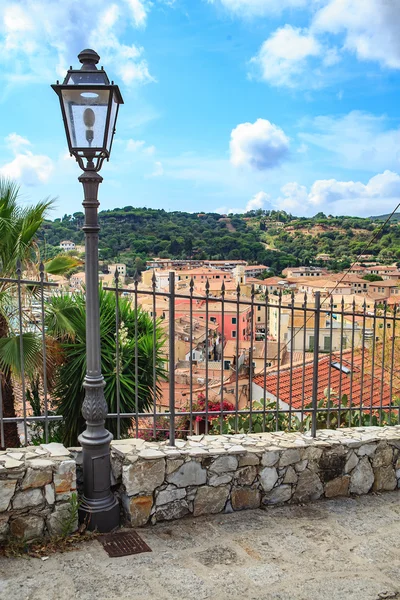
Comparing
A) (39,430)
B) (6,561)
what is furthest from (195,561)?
(39,430)

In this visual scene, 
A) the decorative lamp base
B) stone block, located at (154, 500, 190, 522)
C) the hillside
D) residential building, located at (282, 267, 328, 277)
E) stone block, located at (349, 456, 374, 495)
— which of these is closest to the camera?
the decorative lamp base

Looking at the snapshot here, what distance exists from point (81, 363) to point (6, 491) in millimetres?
2347

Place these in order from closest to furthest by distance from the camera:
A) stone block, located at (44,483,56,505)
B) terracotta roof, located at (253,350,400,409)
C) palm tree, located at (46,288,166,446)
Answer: stone block, located at (44,483,56,505) → palm tree, located at (46,288,166,446) → terracotta roof, located at (253,350,400,409)

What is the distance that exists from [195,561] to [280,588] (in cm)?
58

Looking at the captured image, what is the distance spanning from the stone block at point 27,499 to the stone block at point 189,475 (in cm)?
95

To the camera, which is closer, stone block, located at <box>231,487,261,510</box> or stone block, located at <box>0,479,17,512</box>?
stone block, located at <box>0,479,17,512</box>

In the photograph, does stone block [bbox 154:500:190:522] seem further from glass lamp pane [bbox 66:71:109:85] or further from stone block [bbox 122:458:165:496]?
glass lamp pane [bbox 66:71:109:85]

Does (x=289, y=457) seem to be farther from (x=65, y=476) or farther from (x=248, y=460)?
(x=65, y=476)

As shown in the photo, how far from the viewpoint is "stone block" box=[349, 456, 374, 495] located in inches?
179

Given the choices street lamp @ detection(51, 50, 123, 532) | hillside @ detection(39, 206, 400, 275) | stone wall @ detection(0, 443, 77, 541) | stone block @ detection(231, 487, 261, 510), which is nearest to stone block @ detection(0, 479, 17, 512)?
stone wall @ detection(0, 443, 77, 541)

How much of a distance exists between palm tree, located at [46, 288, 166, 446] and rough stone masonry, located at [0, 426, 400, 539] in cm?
160

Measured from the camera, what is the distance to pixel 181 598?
9.56ft

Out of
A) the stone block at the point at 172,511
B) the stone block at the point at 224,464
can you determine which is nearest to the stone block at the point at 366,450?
the stone block at the point at 224,464

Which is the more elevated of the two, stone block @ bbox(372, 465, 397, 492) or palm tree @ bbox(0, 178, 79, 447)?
palm tree @ bbox(0, 178, 79, 447)
